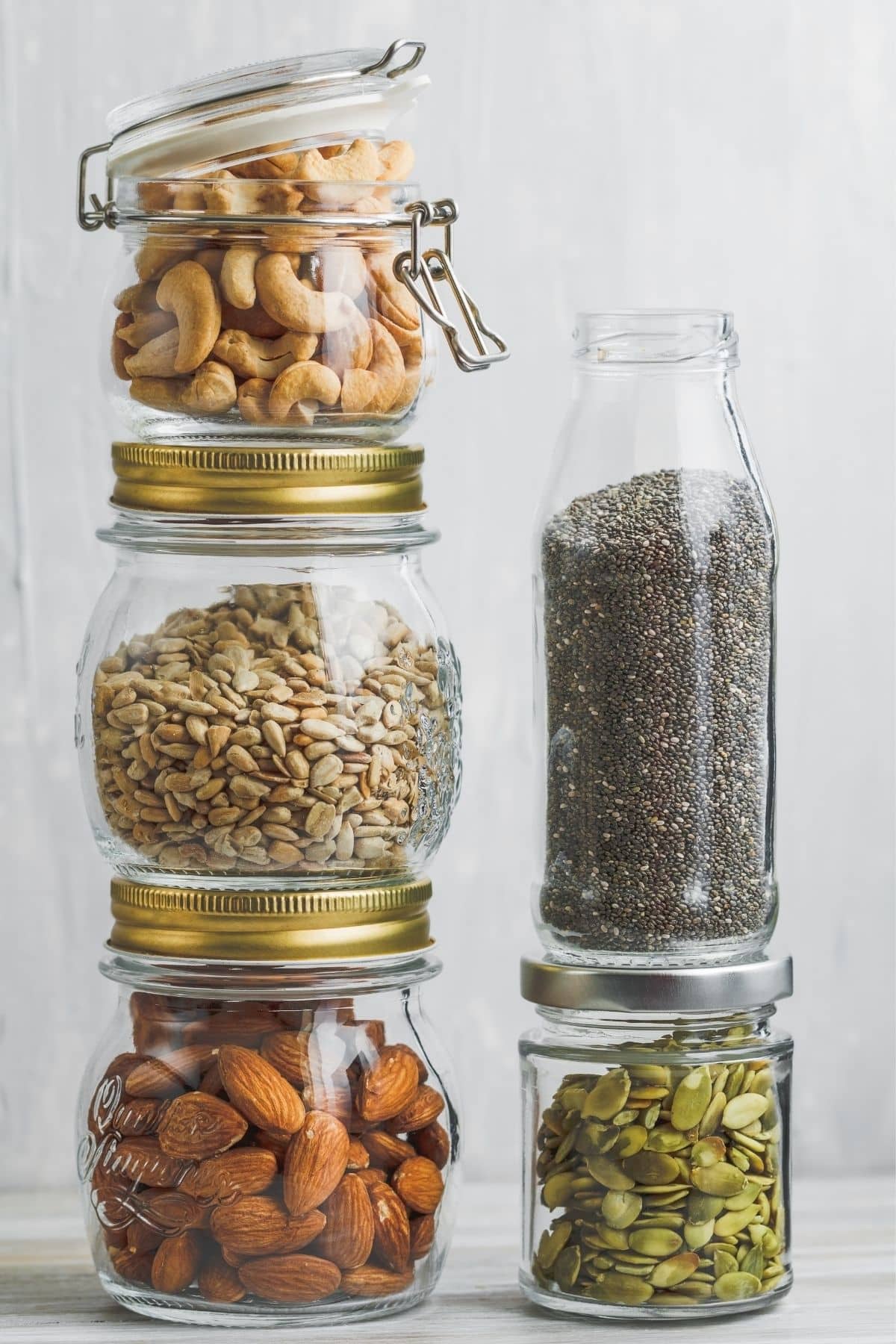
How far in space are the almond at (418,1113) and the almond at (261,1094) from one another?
0.05 meters

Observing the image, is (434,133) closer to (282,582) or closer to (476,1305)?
(282,582)

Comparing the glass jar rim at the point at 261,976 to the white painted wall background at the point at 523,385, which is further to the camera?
the white painted wall background at the point at 523,385

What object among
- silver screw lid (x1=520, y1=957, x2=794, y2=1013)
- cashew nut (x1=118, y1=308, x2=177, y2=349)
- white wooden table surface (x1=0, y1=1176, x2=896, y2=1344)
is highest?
cashew nut (x1=118, y1=308, x2=177, y2=349)

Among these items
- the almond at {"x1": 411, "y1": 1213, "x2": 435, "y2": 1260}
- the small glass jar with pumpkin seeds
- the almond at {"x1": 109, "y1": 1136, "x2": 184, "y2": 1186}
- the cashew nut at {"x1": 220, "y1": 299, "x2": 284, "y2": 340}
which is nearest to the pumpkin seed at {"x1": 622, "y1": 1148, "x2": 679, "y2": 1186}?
the small glass jar with pumpkin seeds

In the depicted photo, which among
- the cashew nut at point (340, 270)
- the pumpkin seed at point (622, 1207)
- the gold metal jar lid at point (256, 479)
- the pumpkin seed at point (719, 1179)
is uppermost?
the cashew nut at point (340, 270)

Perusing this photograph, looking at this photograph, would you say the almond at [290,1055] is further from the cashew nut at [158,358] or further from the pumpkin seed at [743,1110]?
the cashew nut at [158,358]

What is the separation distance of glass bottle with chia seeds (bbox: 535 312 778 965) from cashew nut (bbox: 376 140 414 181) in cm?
11

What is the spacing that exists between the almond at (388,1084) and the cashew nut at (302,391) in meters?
0.30

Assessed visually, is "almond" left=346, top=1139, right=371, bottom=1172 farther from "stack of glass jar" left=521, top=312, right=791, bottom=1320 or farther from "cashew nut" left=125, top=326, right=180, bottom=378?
"cashew nut" left=125, top=326, right=180, bottom=378

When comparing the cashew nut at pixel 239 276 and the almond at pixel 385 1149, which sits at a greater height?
the cashew nut at pixel 239 276

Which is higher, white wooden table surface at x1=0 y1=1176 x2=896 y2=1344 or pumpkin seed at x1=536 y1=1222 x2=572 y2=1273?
pumpkin seed at x1=536 y1=1222 x2=572 y2=1273

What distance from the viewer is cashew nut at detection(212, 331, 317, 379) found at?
2.92ft

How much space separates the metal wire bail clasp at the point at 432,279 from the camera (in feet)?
3.03

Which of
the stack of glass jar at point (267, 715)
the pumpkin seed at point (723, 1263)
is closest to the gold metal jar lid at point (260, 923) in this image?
the stack of glass jar at point (267, 715)
